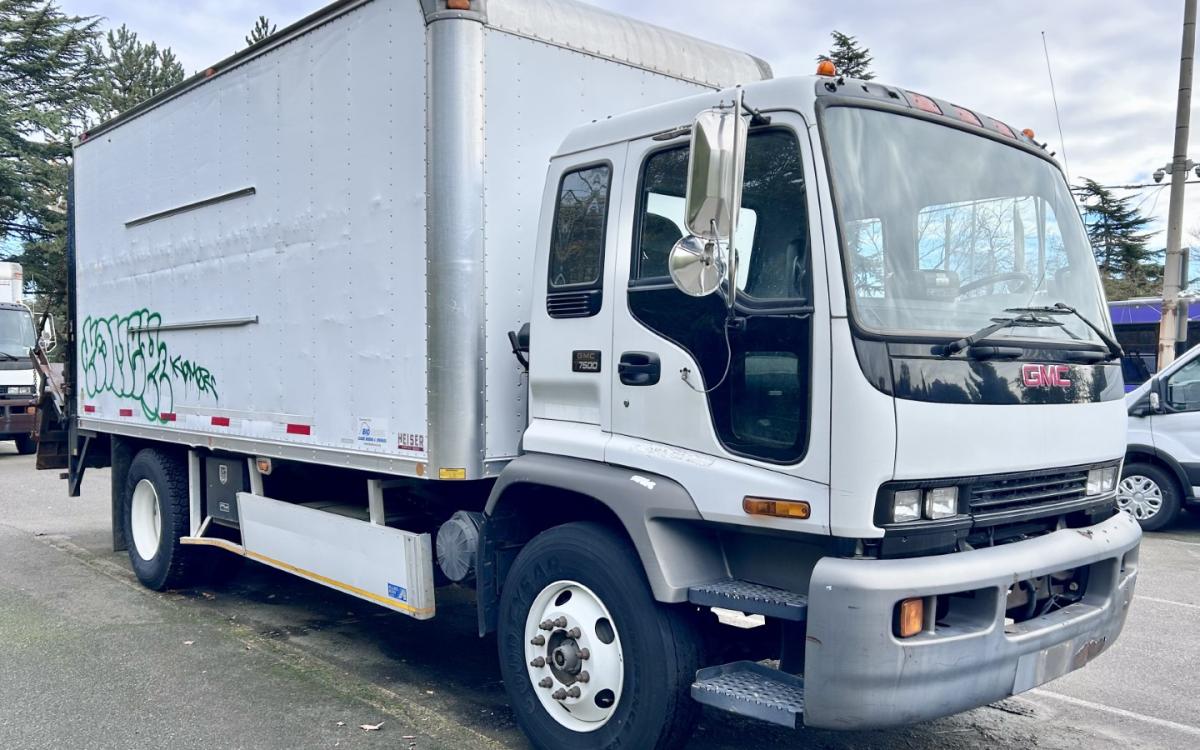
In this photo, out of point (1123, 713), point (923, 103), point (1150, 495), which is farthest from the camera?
point (1150, 495)

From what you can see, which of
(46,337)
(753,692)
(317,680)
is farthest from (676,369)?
(46,337)

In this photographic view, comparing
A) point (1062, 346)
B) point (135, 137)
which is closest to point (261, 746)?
point (1062, 346)

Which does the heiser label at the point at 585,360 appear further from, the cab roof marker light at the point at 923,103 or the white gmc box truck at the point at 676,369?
the cab roof marker light at the point at 923,103

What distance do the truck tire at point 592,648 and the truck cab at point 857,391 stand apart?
136 mm

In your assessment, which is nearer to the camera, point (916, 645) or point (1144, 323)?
point (916, 645)

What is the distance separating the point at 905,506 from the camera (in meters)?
3.35

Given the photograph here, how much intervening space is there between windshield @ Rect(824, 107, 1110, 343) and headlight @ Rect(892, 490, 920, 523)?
55 centimetres

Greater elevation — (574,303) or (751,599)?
(574,303)

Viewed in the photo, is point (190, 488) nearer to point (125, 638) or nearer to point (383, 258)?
point (125, 638)

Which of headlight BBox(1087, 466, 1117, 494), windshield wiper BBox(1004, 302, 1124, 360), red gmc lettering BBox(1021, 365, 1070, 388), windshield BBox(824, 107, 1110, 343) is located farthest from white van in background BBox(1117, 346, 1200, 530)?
red gmc lettering BBox(1021, 365, 1070, 388)

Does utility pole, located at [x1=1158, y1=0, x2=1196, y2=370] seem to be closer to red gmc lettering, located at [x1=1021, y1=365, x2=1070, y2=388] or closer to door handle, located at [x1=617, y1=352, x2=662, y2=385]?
red gmc lettering, located at [x1=1021, y1=365, x2=1070, y2=388]

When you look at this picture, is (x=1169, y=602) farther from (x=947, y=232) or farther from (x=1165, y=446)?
(x=947, y=232)

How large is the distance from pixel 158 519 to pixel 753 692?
5.72 m

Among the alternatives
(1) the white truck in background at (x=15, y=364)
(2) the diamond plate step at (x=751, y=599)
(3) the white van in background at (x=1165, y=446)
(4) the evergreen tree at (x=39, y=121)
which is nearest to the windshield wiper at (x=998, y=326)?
(2) the diamond plate step at (x=751, y=599)
